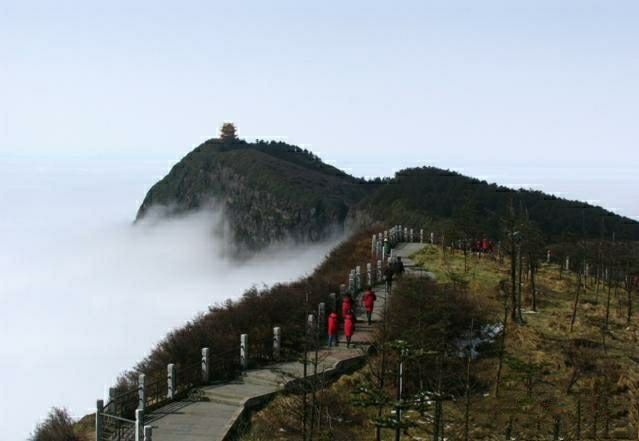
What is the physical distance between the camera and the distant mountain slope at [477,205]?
3844 inches

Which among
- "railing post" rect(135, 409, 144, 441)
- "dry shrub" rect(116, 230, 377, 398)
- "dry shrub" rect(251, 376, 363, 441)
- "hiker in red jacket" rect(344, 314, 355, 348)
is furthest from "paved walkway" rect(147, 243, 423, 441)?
"dry shrub" rect(116, 230, 377, 398)

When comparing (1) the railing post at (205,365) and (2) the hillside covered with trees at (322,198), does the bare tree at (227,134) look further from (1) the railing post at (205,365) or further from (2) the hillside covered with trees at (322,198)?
(1) the railing post at (205,365)

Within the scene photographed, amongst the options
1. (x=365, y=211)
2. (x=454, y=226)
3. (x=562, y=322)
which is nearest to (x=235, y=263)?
(x=365, y=211)

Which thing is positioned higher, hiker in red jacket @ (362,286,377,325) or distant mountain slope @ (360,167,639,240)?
distant mountain slope @ (360,167,639,240)

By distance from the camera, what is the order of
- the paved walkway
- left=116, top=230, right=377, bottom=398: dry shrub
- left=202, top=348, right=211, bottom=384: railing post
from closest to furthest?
1. the paved walkway
2. left=202, top=348, right=211, bottom=384: railing post
3. left=116, top=230, right=377, bottom=398: dry shrub

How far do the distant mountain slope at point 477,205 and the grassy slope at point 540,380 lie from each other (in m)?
57.7

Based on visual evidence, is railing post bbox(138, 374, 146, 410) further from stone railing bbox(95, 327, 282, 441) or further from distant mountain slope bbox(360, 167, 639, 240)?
distant mountain slope bbox(360, 167, 639, 240)

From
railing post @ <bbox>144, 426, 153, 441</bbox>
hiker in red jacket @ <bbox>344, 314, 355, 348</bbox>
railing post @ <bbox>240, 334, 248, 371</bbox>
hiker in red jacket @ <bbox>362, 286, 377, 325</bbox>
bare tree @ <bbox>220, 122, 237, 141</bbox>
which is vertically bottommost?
→ railing post @ <bbox>144, 426, 153, 441</bbox>

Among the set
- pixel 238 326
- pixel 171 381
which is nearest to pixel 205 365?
pixel 171 381

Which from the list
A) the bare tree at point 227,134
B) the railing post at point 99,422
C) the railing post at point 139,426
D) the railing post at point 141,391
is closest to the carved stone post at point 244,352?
the railing post at point 141,391

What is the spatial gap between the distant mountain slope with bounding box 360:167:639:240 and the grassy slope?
57.7 m

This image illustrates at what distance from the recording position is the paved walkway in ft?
55.1

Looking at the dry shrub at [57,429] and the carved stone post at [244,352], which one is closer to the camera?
the dry shrub at [57,429]

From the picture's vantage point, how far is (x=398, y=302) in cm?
2416
